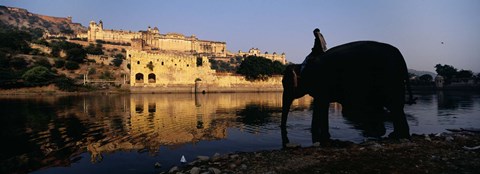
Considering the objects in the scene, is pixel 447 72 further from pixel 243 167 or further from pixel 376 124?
pixel 243 167

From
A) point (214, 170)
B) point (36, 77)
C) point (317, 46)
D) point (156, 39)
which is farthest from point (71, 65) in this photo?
point (214, 170)

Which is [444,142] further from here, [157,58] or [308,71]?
[157,58]

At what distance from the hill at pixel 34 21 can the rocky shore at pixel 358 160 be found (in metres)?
160

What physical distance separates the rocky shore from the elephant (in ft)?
2.67

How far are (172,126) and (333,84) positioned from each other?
6883mm

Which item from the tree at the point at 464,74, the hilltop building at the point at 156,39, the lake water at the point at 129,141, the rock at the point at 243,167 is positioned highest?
the hilltop building at the point at 156,39

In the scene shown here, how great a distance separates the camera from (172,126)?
41.9 feet

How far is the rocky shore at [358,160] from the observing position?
217 inches

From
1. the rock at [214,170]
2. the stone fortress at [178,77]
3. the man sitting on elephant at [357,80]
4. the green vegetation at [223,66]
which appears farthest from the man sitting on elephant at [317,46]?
the green vegetation at [223,66]

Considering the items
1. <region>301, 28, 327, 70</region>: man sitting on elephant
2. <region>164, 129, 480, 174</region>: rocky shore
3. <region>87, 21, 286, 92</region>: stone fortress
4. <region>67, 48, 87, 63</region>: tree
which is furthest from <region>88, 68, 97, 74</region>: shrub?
<region>164, 129, 480, 174</region>: rocky shore

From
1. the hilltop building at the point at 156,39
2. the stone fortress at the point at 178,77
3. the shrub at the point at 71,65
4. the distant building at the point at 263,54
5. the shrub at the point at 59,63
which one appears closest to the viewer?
the stone fortress at the point at 178,77

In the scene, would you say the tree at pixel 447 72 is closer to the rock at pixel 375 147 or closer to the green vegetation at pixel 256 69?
the green vegetation at pixel 256 69

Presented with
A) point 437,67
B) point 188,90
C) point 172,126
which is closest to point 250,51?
point 437,67

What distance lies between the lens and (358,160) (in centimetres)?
608
